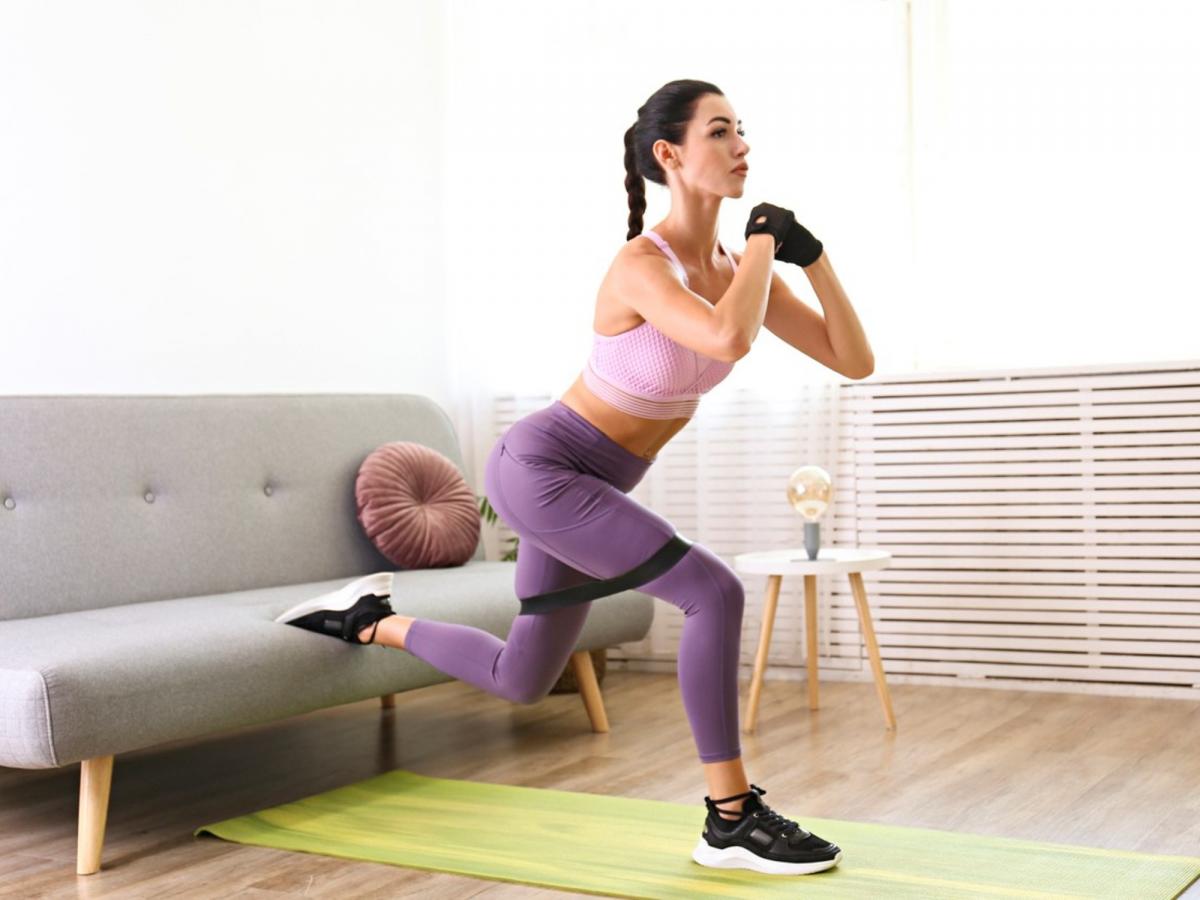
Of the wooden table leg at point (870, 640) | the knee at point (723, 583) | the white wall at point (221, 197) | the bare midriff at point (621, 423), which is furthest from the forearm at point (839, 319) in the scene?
the white wall at point (221, 197)

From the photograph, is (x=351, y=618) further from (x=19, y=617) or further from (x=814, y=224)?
(x=814, y=224)

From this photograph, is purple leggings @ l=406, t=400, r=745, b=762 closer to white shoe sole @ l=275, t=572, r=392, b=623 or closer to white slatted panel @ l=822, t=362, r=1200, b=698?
white shoe sole @ l=275, t=572, r=392, b=623

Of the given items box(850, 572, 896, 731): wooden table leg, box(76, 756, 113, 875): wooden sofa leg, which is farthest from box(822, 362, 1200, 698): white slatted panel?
box(76, 756, 113, 875): wooden sofa leg

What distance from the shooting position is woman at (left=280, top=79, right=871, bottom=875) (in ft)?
7.23

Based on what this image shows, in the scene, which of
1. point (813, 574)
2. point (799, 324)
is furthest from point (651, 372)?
point (813, 574)

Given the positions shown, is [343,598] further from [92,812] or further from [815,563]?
[815,563]

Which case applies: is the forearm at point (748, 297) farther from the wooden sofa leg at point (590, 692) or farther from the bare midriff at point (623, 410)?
the wooden sofa leg at point (590, 692)

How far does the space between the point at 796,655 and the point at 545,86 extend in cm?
200

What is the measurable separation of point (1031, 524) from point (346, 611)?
6.84ft

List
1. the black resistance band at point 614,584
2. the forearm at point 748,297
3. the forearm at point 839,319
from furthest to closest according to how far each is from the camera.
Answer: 1. the forearm at point 839,319
2. the black resistance band at point 614,584
3. the forearm at point 748,297

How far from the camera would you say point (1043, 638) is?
4.00 m

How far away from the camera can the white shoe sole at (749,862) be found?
Result: 88.1 inches

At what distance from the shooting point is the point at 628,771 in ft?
10.2

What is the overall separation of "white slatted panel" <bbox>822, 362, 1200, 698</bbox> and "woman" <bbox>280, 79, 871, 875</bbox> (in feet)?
5.82
